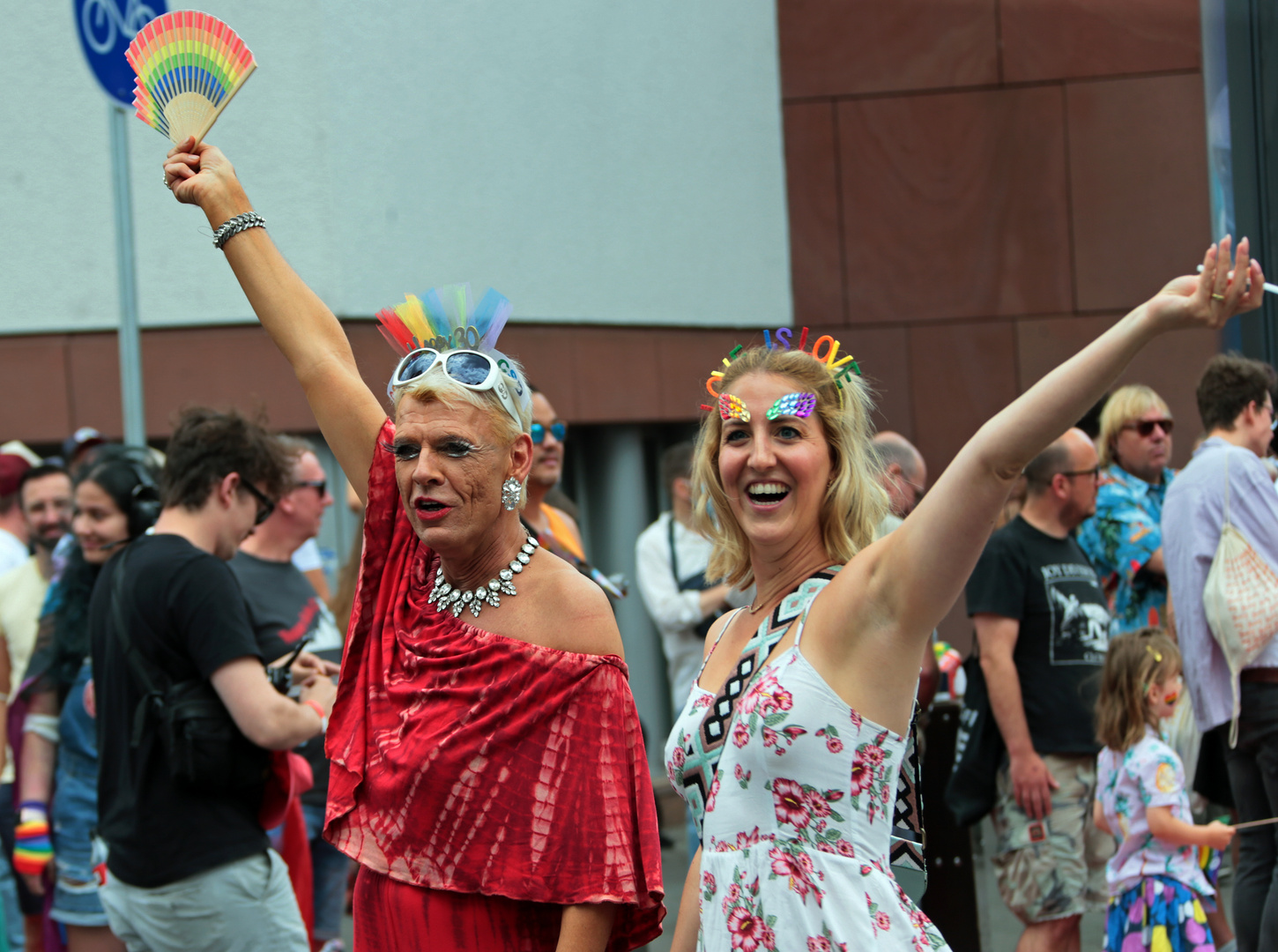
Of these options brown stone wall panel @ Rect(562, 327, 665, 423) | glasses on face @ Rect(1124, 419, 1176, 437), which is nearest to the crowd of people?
glasses on face @ Rect(1124, 419, 1176, 437)

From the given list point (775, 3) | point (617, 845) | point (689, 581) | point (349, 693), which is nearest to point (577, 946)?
point (617, 845)

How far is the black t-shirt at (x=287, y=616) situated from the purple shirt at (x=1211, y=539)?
3.08 meters

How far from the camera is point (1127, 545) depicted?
629cm

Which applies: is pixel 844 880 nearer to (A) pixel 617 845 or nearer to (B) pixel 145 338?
(A) pixel 617 845

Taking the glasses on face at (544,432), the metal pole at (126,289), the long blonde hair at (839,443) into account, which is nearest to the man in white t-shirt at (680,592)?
the glasses on face at (544,432)

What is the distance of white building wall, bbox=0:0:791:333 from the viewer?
7637 mm

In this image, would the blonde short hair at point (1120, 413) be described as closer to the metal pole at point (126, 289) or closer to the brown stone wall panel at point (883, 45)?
the brown stone wall panel at point (883, 45)

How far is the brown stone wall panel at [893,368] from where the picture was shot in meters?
9.99

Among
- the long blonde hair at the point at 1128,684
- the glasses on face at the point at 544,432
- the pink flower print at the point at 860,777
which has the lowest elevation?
the long blonde hair at the point at 1128,684

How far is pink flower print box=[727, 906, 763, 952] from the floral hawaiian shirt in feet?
14.1

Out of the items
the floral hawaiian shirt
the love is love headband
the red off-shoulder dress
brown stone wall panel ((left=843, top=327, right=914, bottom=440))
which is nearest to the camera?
the red off-shoulder dress

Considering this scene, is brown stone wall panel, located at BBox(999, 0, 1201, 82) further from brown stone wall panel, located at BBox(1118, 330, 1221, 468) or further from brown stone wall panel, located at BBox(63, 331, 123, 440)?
brown stone wall panel, located at BBox(63, 331, 123, 440)

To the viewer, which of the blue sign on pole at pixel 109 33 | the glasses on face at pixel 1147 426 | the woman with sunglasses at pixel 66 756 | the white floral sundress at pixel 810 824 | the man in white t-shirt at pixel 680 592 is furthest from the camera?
the glasses on face at pixel 1147 426

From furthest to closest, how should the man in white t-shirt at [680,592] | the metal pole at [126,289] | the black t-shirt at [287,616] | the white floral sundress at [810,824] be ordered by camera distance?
the man in white t-shirt at [680,592]
the black t-shirt at [287,616]
the metal pole at [126,289]
the white floral sundress at [810,824]
